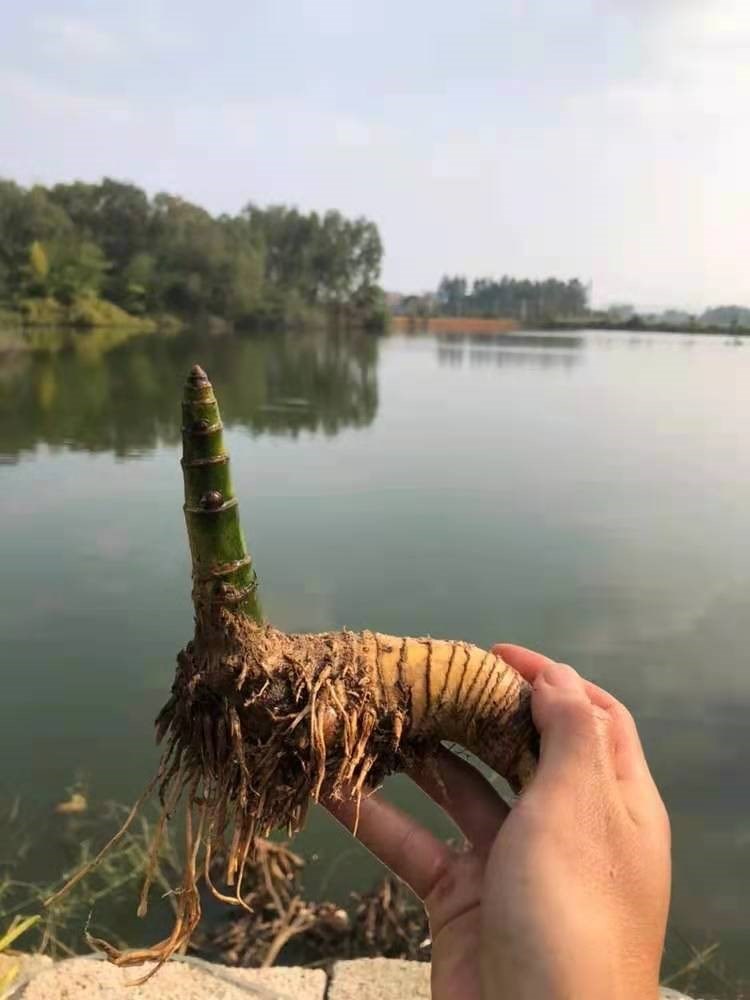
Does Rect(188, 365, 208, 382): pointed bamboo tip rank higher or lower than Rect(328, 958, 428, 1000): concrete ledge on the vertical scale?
higher

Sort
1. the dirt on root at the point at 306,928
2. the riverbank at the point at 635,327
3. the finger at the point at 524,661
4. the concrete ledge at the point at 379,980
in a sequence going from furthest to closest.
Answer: the riverbank at the point at 635,327 → the dirt on root at the point at 306,928 → the concrete ledge at the point at 379,980 → the finger at the point at 524,661

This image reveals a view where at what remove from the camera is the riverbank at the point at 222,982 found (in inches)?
134

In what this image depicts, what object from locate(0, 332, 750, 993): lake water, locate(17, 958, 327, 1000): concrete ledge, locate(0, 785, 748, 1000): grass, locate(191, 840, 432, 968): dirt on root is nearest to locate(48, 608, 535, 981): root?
locate(17, 958, 327, 1000): concrete ledge

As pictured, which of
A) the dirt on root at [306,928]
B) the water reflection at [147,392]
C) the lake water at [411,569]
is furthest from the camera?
the water reflection at [147,392]

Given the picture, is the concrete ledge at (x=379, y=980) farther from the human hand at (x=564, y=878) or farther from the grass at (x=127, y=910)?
the human hand at (x=564, y=878)

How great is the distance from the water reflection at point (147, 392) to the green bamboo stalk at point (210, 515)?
14.7m

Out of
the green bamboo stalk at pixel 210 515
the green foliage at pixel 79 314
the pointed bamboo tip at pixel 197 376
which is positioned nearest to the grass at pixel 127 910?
the green bamboo stalk at pixel 210 515

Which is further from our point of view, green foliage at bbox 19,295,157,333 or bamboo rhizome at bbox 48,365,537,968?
green foliage at bbox 19,295,157,333

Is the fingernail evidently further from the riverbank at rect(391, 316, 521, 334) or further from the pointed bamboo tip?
the riverbank at rect(391, 316, 521, 334)

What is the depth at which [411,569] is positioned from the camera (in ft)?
32.1

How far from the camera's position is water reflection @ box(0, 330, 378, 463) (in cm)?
1941

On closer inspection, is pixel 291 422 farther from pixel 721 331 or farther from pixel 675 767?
pixel 721 331

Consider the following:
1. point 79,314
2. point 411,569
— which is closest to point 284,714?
point 411,569

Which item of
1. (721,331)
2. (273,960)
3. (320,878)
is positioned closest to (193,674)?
(273,960)
